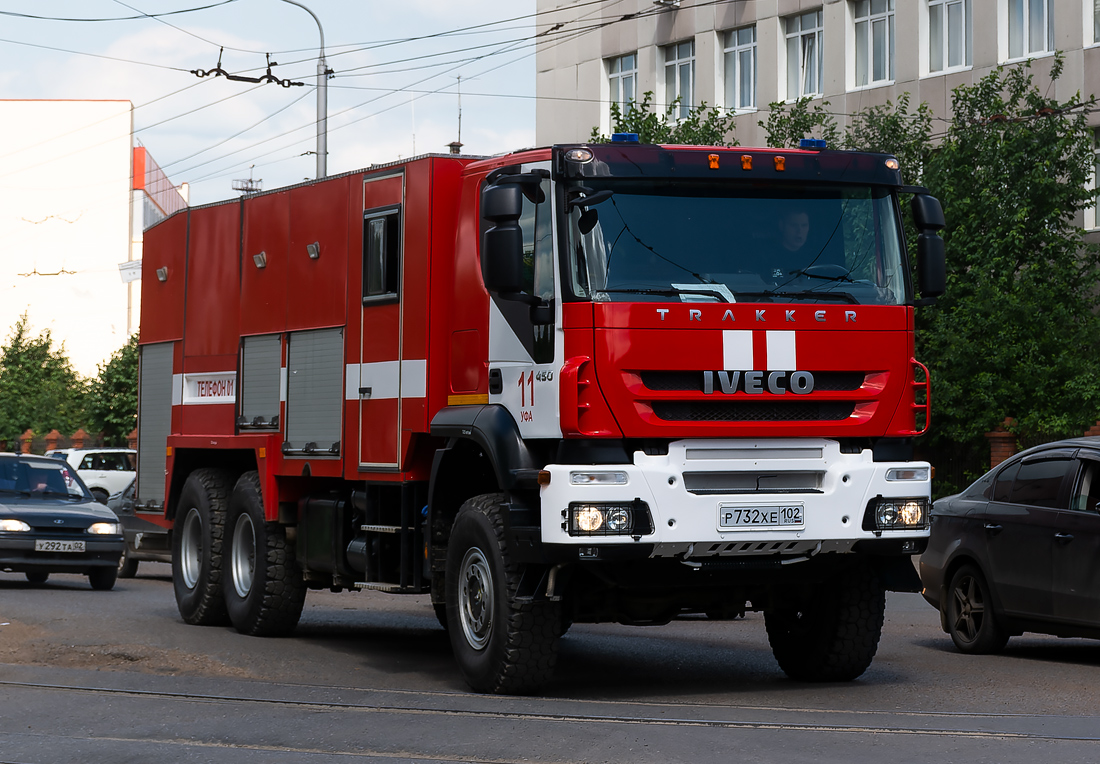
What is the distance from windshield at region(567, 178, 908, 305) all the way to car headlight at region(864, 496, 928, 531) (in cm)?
115

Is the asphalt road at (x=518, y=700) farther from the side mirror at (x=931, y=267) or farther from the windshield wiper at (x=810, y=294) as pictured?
the side mirror at (x=931, y=267)

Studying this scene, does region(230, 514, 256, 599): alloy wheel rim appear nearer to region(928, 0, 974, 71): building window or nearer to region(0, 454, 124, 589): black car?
region(0, 454, 124, 589): black car

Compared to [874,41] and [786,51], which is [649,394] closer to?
[874,41]

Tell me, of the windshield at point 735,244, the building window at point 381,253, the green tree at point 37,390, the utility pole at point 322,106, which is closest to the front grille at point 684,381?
the windshield at point 735,244

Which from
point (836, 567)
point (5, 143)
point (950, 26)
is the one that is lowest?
point (836, 567)

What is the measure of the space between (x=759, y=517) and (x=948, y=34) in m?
28.8

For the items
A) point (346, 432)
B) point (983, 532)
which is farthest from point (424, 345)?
point (983, 532)

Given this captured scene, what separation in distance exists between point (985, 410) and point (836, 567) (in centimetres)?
1765

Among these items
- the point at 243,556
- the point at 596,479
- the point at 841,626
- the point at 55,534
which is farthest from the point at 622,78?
the point at 596,479

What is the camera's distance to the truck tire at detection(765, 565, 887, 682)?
10070 mm

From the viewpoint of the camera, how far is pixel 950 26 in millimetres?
35594

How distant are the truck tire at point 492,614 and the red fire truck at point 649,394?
2cm

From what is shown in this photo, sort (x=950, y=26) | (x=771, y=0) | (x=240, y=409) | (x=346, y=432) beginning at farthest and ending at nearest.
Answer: (x=771, y=0), (x=950, y=26), (x=240, y=409), (x=346, y=432)

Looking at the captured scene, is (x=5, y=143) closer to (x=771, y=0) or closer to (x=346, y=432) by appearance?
(x=771, y=0)
